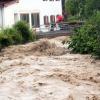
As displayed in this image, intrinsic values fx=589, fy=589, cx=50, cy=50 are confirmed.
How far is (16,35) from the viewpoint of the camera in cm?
3378

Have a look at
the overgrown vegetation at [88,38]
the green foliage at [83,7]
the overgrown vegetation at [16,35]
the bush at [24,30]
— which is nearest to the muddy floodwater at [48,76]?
the overgrown vegetation at [88,38]

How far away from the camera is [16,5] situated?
154ft

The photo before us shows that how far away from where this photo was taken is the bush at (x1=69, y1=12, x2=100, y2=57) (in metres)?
27.7

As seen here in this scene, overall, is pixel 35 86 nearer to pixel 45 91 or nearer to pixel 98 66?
pixel 45 91

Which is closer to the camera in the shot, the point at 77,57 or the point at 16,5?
the point at 77,57

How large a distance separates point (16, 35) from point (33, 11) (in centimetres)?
1607

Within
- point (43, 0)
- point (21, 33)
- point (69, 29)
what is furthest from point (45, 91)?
point (43, 0)

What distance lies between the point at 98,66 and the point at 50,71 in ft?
7.89

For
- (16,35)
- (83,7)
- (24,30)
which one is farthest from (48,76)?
(83,7)

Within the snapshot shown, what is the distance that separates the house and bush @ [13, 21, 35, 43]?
5537mm

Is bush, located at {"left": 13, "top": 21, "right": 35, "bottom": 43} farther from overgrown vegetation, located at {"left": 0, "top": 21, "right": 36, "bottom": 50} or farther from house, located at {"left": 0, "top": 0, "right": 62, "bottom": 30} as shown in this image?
house, located at {"left": 0, "top": 0, "right": 62, "bottom": 30}

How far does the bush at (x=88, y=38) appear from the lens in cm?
2768

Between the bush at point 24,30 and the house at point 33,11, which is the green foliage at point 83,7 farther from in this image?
the bush at point 24,30

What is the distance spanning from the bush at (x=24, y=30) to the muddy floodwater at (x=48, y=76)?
479 cm
